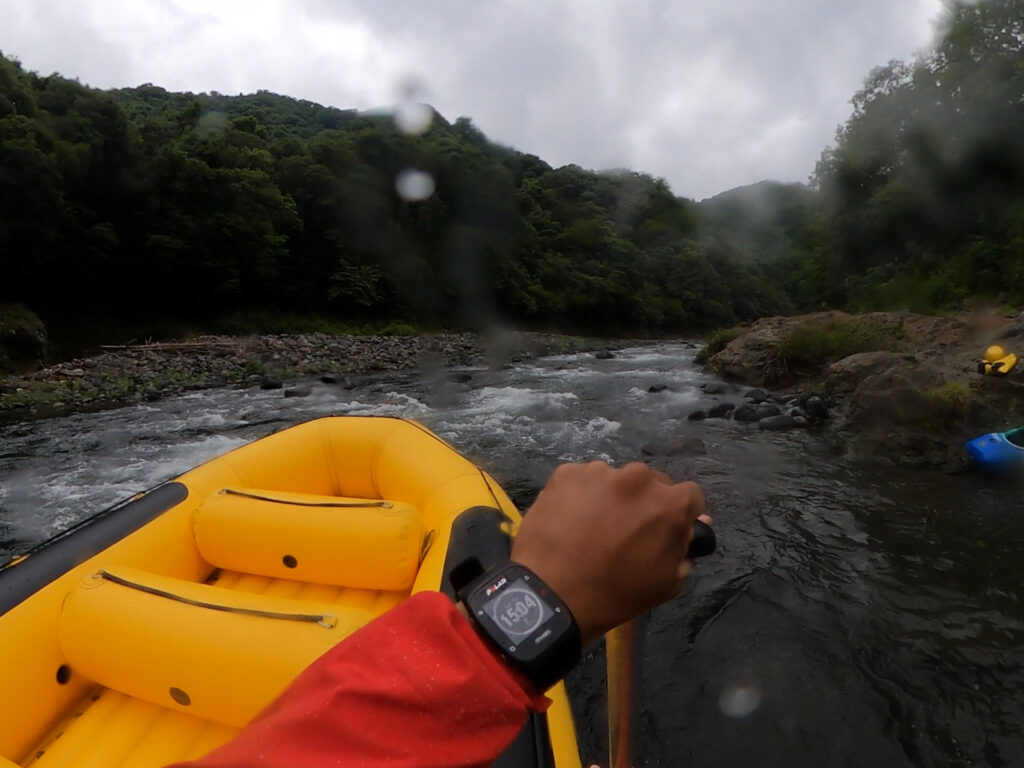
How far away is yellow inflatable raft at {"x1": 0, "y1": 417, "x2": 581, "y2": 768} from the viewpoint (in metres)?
1.65

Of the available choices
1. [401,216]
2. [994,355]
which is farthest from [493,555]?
[401,216]

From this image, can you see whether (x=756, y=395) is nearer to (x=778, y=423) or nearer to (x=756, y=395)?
(x=756, y=395)

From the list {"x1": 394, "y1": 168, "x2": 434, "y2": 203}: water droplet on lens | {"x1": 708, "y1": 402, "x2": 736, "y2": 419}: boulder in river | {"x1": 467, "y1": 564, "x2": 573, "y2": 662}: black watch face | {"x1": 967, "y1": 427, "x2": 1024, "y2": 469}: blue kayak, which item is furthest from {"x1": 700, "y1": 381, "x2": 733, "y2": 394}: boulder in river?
{"x1": 394, "y1": 168, "x2": 434, "y2": 203}: water droplet on lens

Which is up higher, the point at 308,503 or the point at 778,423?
the point at 308,503

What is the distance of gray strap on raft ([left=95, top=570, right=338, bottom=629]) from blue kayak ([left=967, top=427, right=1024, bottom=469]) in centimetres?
549

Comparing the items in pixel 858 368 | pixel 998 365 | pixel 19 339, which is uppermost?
pixel 998 365

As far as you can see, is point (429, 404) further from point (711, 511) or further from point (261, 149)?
point (261, 149)

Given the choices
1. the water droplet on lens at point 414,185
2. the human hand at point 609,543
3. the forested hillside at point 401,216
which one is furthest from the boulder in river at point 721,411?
the water droplet on lens at point 414,185

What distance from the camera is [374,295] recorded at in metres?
24.7

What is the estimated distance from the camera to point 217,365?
13227mm

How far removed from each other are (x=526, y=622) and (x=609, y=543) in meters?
0.14

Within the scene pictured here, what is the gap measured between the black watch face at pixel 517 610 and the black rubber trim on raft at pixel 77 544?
2.12m

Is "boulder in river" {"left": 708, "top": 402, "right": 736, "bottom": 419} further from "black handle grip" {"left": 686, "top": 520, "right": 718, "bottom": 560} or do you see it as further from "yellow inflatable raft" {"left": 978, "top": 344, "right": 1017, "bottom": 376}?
"black handle grip" {"left": 686, "top": 520, "right": 718, "bottom": 560}

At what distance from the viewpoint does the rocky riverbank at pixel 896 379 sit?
5508 millimetres
